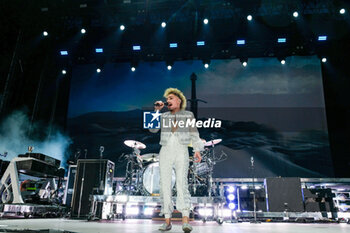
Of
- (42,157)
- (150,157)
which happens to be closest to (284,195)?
(150,157)

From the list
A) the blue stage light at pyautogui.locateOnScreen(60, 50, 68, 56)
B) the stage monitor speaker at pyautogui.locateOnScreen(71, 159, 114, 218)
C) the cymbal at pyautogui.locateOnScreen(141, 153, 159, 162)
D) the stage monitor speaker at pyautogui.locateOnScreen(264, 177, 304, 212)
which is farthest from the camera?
the blue stage light at pyautogui.locateOnScreen(60, 50, 68, 56)

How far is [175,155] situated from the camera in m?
2.14

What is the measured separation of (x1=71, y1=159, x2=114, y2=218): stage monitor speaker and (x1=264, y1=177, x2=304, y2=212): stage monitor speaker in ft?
10.9

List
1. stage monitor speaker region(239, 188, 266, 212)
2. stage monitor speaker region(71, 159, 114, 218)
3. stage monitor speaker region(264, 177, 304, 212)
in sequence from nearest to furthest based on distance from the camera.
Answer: stage monitor speaker region(71, 159, 114, 218), stage monitor speaker region(264, 177, 304, 212), stage monitor speaker region(239, 188, 266, 212)

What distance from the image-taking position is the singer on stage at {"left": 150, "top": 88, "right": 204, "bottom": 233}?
2.06 m

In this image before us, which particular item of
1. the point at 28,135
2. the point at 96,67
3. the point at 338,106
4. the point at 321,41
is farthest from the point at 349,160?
the point at 28,135

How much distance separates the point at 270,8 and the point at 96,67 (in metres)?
5.52

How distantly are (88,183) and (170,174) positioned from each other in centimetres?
330

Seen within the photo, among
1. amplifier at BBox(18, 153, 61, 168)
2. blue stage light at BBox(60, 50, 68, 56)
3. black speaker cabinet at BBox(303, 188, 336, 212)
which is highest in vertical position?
blue stage light at BBox(60, 50, 68, 56)

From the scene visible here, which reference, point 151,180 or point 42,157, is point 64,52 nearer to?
point 42,157

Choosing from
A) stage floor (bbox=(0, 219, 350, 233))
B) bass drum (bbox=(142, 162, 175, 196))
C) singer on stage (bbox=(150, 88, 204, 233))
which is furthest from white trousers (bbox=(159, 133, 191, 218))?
bass drum (bbox=(142, 162, 175, 196))

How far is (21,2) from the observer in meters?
6.12

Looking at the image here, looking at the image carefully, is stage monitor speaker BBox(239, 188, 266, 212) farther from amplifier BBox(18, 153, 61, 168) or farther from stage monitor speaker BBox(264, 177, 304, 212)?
amplifier BBox(18, 153, 61, 168)

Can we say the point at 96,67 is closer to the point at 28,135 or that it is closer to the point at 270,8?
the point at 28,135
